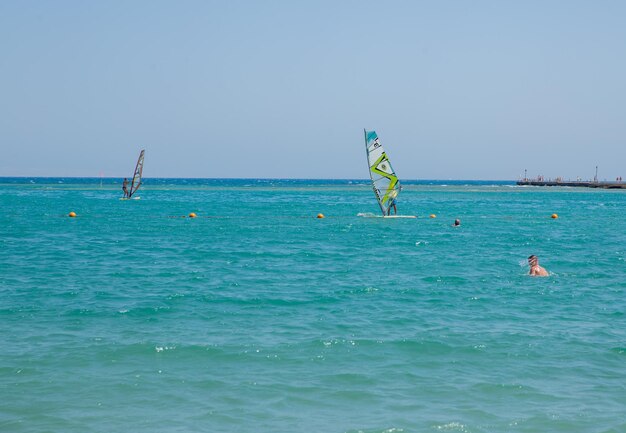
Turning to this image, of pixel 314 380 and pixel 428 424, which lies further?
pixel 314 380

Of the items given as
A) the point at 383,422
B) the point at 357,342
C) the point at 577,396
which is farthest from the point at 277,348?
the point at 577,396

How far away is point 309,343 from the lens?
15688 mm

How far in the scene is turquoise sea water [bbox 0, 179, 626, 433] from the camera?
11.5m

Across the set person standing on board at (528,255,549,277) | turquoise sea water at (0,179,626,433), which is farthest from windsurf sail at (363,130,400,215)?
person standing on board at (528,255,549,277)

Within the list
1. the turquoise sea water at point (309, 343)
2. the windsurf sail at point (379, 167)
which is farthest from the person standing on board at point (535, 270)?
the windsurf sail at point (379, 167)

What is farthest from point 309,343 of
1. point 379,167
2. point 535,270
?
point 379,167

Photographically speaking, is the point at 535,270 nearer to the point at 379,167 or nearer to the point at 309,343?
the point at 309,343

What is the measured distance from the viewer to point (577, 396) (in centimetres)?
1234

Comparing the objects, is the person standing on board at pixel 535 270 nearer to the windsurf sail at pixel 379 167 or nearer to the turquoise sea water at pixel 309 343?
the turquoise sea water at pixel 309 343

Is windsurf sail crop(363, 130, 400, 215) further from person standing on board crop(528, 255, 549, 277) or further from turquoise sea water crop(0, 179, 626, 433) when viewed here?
person standing on board crop(528, 255, 549, 277)

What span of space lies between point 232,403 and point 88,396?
242 centimetres

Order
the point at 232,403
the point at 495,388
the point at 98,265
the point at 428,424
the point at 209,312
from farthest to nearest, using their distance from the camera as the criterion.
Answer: the point at 98,265 → the point at 209,312 → the point at 495,388 → the point at 232,403 → the point at 428,424

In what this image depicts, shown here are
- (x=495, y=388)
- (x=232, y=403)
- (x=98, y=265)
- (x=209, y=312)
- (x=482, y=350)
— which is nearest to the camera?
(x=232, y=403)

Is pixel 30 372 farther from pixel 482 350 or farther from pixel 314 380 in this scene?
pixel 482 350
